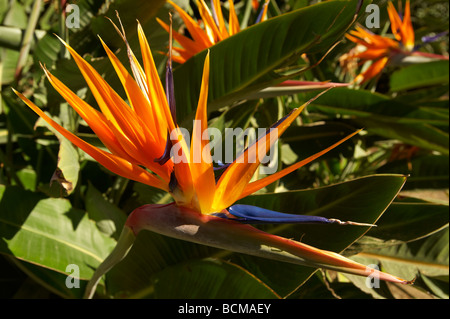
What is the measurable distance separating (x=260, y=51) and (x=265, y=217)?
0.42 meters

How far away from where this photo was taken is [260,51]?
77cm

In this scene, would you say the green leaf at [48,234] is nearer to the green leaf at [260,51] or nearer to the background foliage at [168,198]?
the background foliage at [168,198]

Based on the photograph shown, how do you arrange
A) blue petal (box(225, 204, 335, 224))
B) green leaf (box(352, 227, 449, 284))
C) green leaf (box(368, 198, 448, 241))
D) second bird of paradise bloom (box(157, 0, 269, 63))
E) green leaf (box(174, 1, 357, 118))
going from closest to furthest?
1. blue petal (box(225, 204, 335, 224))
2. green leaf (box(174, 1, 357, 118))
3. second bird of paradise bloom (box(157, 0, 269, 63))
4. green leaf (box(368, 198, 448, 241))
5. green leaf (box(352, 227, 449, 284))

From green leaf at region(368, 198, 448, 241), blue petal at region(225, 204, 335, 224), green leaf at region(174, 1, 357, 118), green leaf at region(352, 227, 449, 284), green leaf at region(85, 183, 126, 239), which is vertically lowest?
green leaf at region(352, 227, 449, 284)

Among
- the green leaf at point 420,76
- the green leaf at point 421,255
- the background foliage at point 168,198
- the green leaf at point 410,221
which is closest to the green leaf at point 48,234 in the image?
the background foliage at point 168,198

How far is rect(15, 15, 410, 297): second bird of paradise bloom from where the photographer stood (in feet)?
1.44

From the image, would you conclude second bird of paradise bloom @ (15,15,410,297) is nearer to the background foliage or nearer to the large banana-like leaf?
the background foliage

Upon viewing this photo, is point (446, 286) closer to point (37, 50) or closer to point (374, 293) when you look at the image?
point (374, 293)

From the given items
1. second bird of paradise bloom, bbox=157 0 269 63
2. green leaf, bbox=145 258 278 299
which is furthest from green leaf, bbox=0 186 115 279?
second bird of paradise bloom, bbox=157 0 269 63

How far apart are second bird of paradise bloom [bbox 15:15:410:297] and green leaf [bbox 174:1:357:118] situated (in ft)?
0.93

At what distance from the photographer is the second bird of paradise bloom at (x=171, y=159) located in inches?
17.3

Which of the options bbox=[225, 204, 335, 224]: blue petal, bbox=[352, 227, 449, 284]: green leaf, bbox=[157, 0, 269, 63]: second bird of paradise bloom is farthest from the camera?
bbox=[352, 227, 449, 284]: green leaf

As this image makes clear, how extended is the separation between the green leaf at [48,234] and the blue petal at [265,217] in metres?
0.48
